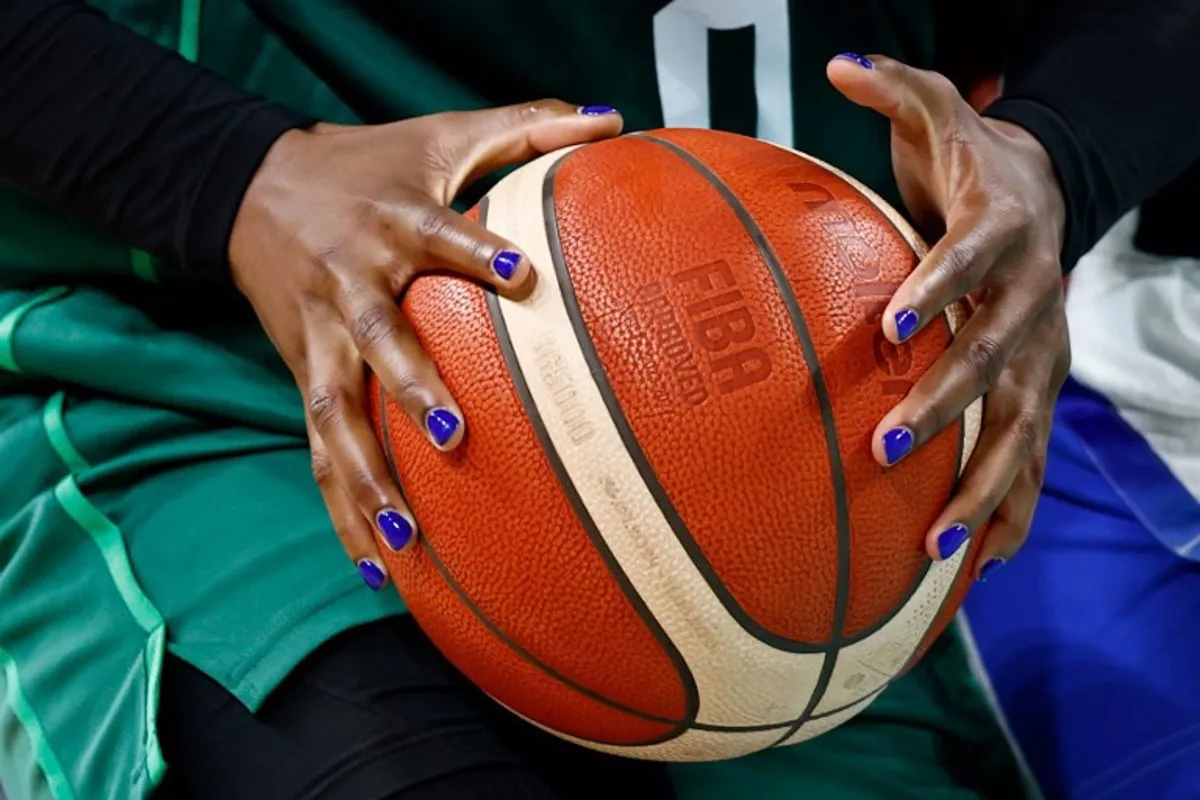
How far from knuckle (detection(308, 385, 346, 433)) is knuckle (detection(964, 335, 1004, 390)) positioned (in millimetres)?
351

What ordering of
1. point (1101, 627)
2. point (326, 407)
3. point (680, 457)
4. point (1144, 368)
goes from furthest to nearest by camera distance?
point (1144, 368), point (1101, 627), point (326, 407), point (680, 457)

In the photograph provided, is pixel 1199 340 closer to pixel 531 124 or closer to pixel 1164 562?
pixel 1164 562

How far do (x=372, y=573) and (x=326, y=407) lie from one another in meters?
0.11

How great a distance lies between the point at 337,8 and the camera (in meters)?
0.85

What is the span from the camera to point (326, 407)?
2.14 ft

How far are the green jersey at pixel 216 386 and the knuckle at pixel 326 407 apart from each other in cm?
15

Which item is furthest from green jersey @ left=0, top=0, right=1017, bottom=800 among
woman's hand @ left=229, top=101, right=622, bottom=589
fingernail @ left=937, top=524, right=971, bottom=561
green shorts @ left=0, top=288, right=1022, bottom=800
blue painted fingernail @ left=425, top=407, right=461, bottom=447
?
fingernail @ left=937, top=524, right=971, bottom=561

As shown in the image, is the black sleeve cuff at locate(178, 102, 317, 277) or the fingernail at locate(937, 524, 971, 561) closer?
the fingernail at locate(937, 524, 971, 561)

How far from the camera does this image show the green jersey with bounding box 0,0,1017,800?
75 cm

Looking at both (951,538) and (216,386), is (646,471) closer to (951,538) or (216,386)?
(951,538)

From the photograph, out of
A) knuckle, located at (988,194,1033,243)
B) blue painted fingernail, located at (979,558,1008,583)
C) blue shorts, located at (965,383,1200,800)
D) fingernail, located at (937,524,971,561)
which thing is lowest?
blue shorts, located at (965,383,1200,800)

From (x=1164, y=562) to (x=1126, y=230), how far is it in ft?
1.17

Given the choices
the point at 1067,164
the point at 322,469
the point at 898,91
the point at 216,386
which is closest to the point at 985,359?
the point at 898,91

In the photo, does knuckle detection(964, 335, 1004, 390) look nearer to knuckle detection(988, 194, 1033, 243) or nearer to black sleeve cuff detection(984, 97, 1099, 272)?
knuckle detection(988, 194, 1033, 243)
